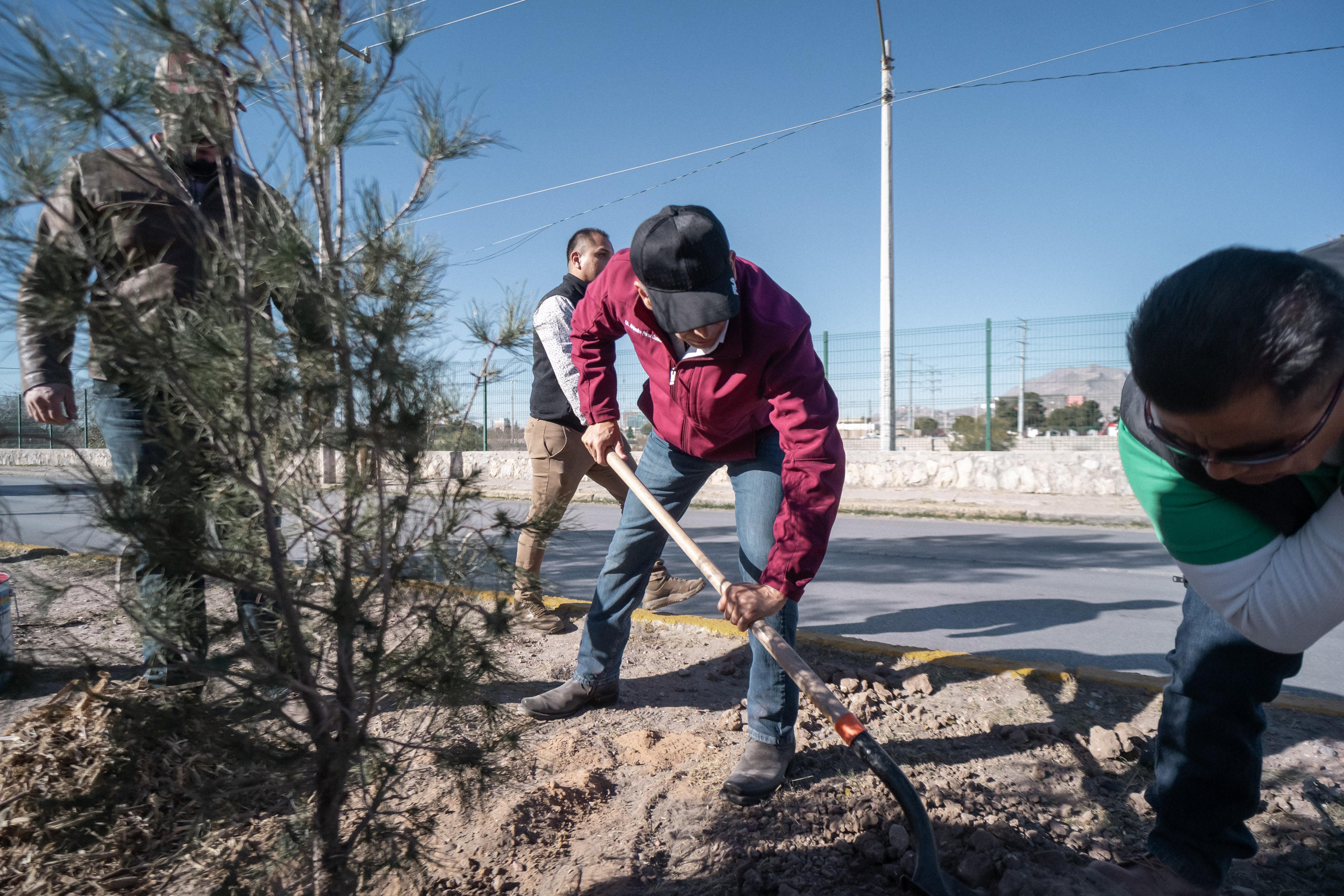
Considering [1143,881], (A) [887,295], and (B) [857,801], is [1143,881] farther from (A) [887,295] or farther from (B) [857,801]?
(A) [887,295]

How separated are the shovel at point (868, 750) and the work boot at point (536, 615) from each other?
504mm

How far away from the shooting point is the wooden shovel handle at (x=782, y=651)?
1.92 metres

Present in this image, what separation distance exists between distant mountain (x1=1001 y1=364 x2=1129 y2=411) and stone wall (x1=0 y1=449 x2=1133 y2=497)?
2.88 ft

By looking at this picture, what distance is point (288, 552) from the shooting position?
1438 millimetres

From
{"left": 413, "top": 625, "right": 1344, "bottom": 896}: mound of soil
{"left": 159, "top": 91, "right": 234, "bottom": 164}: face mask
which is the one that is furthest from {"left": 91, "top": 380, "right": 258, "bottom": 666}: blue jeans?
{"left": 413, "top": 625, "right": 1344, "bottom": 896}: mound of soil

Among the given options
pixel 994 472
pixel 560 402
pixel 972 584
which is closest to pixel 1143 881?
pixel 560 402

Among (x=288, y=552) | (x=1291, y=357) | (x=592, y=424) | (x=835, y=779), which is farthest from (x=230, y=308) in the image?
(x=835, y=779)

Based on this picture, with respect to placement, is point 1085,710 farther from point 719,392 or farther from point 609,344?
point 609,344

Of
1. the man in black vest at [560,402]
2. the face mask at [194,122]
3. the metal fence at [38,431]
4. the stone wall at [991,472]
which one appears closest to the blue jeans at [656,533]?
the man in black vest at [560,402]

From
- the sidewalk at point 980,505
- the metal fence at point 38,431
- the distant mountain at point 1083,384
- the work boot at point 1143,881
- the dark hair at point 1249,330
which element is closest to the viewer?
the dark hair at point 1249,330

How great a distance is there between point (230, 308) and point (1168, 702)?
7.25ft

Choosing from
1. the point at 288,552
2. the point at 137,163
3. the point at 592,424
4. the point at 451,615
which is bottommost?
the point at 451,615

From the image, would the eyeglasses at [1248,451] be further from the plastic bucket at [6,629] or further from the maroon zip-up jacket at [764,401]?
the plastic bucket at [6,629]

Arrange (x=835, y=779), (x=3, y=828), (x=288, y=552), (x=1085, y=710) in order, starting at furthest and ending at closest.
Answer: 1. (x=1085, y=710)
2. (x=835, y=779)
3. (x=3, y=828)
4. (x=288, y=552)
